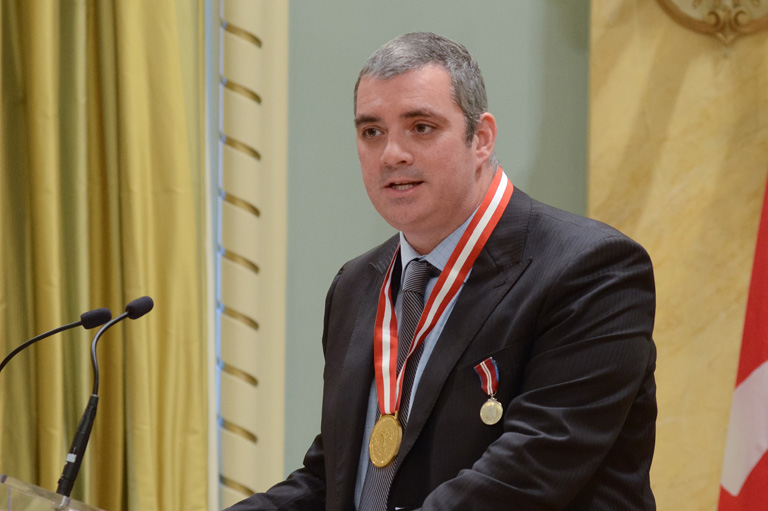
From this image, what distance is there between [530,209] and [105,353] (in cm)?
172

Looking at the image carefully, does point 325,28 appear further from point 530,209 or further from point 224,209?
point 530,209

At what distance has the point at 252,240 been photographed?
11.5ft

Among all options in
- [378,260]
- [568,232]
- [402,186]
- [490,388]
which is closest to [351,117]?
[378,260]

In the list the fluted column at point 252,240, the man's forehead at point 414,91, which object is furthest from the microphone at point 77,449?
the fluted column at point 252,240

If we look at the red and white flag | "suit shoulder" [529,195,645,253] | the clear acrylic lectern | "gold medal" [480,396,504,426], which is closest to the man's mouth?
"suit shoulder" [529,195,645,253]

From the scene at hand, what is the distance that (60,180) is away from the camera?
324 centimetres

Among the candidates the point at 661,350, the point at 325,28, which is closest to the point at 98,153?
the point at 325,28

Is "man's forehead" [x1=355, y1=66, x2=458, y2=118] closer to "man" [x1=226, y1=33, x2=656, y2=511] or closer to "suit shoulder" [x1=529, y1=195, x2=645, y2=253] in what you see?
"man" [x1=226, y1=33, x2=656, y2=511]

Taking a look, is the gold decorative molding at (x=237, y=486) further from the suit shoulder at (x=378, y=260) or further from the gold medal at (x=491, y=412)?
the gold medal at (x=491, y=412)

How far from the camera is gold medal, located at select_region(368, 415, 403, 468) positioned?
2.06 metres

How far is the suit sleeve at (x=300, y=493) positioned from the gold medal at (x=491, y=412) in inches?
24.9

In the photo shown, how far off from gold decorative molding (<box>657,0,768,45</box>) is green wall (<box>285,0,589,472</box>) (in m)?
0.35

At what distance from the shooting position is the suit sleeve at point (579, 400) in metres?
1.84

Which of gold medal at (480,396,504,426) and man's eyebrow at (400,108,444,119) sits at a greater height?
man's eyebrow at (400,108,444,119)
